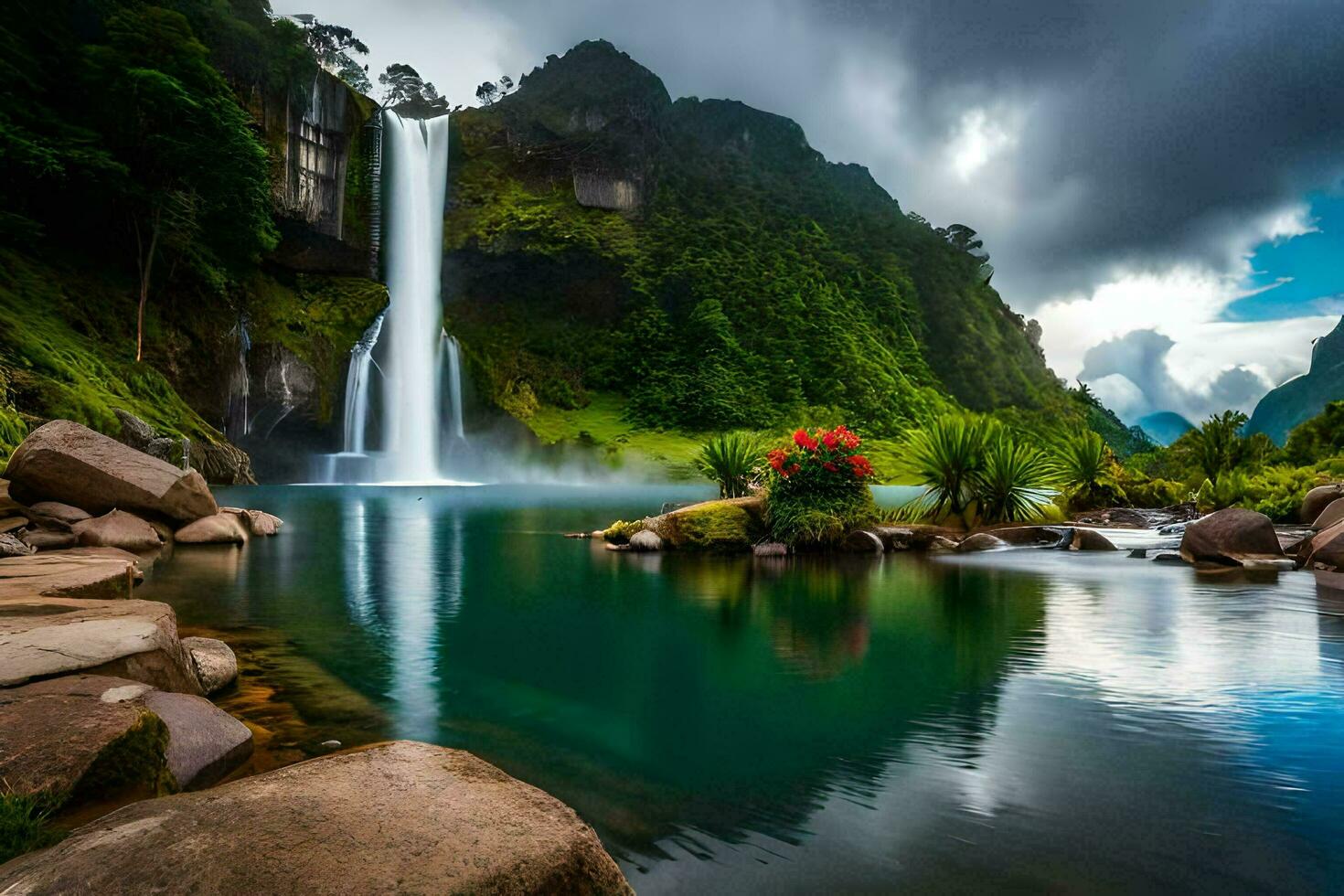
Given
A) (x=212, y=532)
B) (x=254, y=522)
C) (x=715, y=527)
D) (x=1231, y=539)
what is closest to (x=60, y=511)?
(x=212, y=532)

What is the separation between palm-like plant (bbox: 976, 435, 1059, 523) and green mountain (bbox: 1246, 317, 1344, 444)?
44261mm

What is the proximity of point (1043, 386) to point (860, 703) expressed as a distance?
98136 mm

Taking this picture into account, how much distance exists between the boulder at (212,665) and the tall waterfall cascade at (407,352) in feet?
155

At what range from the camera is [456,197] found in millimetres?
77062

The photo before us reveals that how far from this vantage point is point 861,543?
1513 cm

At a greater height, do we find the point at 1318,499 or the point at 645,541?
the point at 1318,499

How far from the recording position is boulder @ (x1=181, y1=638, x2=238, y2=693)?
5578 mm

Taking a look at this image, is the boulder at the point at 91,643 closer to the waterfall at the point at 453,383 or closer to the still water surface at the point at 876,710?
the still water surface at the point at 876,710

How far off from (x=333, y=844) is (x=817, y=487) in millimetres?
13336

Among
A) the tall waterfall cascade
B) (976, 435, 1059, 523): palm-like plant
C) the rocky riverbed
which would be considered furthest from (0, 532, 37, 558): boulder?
the tall waterfall cascade

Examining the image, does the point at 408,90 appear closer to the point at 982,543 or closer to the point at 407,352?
the point at 407,352

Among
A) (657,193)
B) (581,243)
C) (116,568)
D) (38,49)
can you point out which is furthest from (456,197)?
(116,568)

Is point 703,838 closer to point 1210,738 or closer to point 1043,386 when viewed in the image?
point 1210,738

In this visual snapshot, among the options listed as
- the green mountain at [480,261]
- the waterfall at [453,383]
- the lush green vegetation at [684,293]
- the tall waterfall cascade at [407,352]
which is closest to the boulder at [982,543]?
the green mountain at [480,261]
